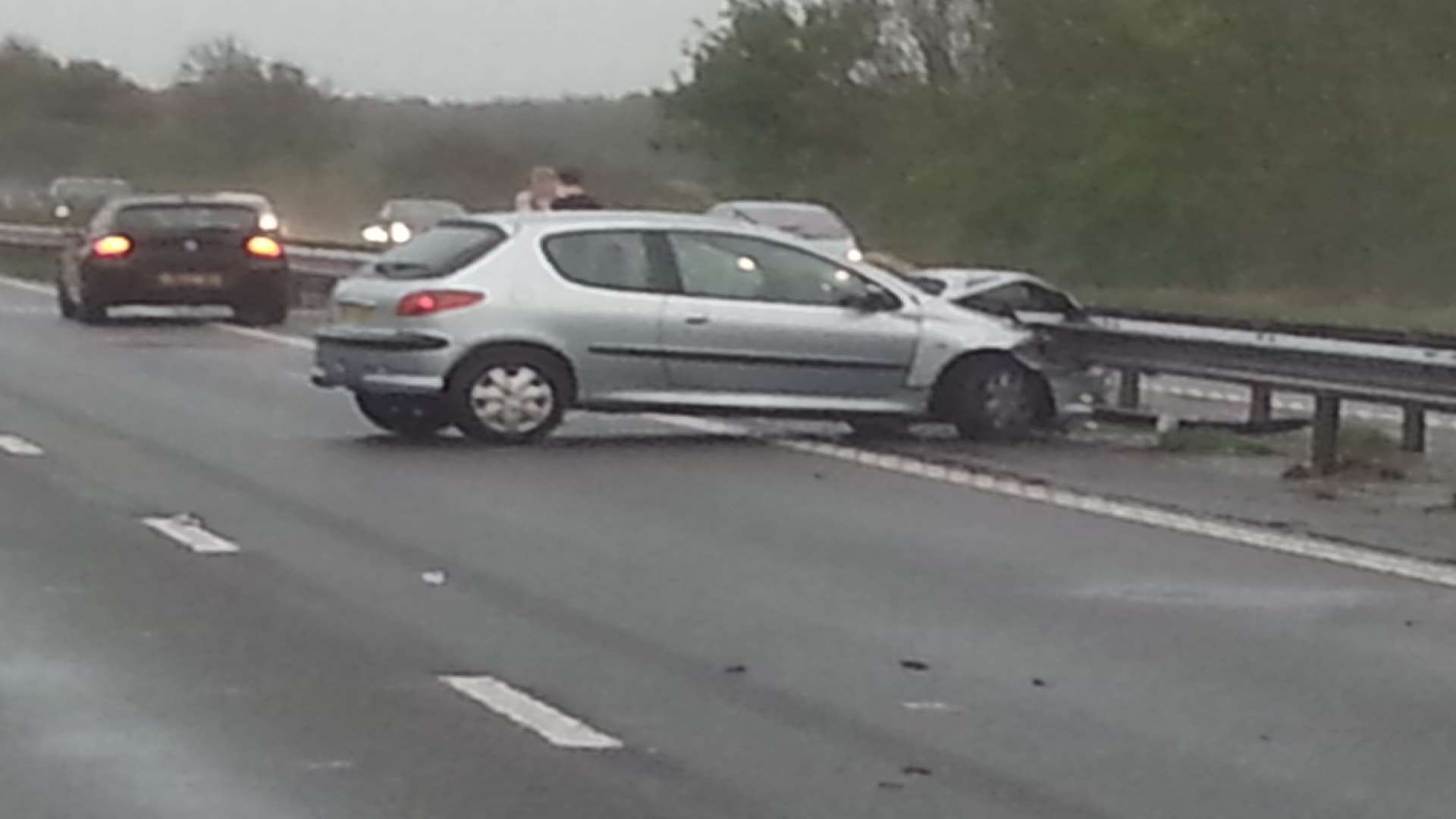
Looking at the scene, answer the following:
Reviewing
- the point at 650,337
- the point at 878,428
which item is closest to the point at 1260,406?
the point at 878,428

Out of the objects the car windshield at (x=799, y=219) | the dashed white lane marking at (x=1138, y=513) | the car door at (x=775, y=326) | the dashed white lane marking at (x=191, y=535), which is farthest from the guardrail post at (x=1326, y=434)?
the car windshield at (x=799, y=219)

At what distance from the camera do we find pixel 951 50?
6669 centimetres

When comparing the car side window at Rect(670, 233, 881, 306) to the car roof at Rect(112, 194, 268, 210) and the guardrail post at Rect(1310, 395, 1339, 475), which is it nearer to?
the guardrail post at Rect(1310, 395, 1339, 475)

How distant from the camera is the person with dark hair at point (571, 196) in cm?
2616

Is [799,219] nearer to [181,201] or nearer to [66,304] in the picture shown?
[181,201]

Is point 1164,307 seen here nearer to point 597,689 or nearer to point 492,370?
point 492,370

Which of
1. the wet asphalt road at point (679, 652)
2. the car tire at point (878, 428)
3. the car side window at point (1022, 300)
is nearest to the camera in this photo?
the wet asphalt road at point (679, 652)

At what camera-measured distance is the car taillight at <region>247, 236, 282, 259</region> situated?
35.0m

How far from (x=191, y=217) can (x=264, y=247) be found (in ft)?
3.57

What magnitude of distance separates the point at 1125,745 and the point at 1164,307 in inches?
1154

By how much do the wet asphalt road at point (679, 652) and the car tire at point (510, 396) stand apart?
125cm

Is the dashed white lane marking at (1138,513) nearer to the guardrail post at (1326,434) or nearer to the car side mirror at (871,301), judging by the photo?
the car side mirror at (871,301)

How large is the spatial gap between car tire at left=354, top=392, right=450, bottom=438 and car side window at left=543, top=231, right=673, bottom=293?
43.5 inches

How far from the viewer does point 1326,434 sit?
18.9 m
